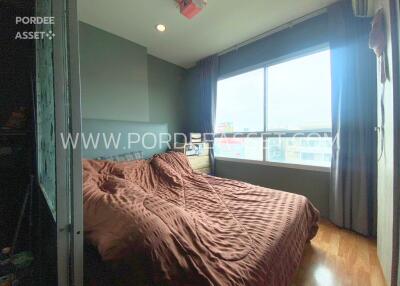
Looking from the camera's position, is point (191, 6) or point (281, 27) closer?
point (191, 6)

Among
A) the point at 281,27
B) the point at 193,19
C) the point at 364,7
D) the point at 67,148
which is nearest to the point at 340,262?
the point at 67,148

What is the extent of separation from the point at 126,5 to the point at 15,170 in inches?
82.5

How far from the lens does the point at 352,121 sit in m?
2.17

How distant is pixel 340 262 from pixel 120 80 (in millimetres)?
3318

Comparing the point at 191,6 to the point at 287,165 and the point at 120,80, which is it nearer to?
the point at 120,80

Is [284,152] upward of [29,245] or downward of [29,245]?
upward

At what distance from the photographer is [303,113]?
2742mm

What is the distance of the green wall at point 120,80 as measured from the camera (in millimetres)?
2572

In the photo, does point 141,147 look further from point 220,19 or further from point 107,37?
point 220,19

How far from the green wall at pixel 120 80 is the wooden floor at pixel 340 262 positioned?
2.81 m

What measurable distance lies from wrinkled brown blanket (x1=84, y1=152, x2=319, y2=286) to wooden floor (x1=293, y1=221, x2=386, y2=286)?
25 centimetres

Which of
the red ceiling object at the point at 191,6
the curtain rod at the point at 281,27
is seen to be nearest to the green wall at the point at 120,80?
the red ceiling object at the point at 191,6

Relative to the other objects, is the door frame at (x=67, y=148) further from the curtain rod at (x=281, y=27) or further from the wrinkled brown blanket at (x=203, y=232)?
the curtain rod at (x=281, y=27)

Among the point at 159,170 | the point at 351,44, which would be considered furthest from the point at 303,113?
the point at 159,170
